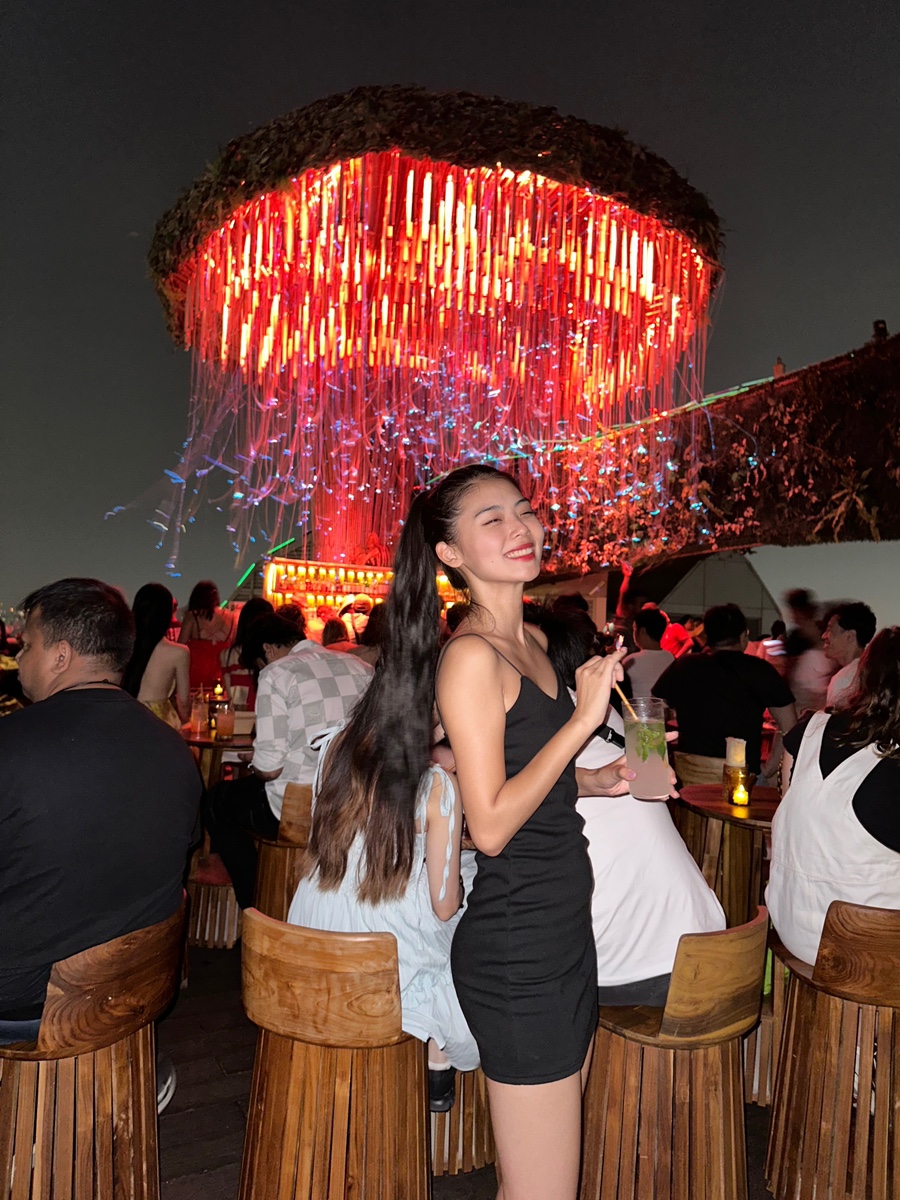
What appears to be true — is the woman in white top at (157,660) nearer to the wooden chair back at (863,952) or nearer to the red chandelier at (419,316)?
the red chandelier at (419,316)

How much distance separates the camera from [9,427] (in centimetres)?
1017

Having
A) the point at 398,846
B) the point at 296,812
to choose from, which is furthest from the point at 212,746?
the point at 398,846

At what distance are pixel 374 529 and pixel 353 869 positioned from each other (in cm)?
794

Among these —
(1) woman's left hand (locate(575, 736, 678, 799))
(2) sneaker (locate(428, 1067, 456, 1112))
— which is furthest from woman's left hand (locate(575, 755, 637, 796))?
(2) sneaker (locate(428, 1067, 456, 1112))

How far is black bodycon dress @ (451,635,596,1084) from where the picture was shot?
1197 mm

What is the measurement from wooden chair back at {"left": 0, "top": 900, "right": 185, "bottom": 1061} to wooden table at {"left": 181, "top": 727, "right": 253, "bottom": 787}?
7.44 feet

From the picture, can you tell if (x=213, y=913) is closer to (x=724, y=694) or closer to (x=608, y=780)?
(x=724, y=694)

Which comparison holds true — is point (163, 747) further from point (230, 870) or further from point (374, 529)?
point (374, 529)

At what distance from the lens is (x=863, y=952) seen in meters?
1.68

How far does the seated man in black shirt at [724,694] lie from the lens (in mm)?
4062

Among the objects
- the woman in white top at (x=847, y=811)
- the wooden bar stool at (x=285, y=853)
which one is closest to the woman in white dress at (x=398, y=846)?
the woman in white top at (x=847, y=811)

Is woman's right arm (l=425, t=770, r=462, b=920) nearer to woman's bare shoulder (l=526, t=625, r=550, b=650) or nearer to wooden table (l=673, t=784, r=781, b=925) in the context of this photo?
woman's bare shoulder (l=526, t=625, r=550, b=650)

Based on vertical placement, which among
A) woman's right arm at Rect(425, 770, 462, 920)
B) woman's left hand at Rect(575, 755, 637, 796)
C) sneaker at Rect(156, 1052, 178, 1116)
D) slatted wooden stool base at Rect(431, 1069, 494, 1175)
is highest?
woman's left hand at Rect(575, 755, 637, 796)

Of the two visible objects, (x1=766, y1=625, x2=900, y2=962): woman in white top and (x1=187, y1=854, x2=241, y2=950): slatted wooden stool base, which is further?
(x1=187, y1=854, x2=241, y2=950): slatted wooden stool base
